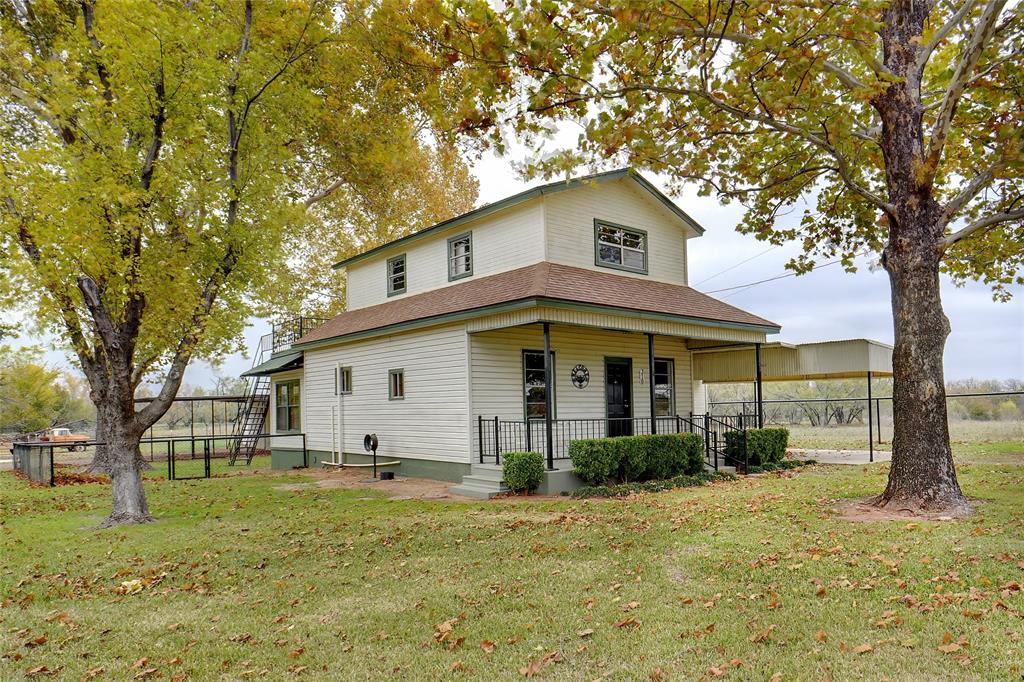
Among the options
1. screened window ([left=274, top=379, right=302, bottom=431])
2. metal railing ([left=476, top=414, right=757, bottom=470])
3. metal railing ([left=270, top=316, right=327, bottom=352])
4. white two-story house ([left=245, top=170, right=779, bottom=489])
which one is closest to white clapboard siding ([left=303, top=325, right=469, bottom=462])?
white two-story house ([left=245, top=170, right=779, bottom=489])

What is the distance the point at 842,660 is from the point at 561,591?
7.94 feet

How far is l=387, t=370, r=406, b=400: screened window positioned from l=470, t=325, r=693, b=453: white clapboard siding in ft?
8.84

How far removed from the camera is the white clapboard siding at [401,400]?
1416 centimetres

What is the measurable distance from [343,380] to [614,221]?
846 centimetres

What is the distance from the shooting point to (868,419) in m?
21.4

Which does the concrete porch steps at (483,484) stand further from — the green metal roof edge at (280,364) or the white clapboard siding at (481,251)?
the green metal roof edge at (280,364)

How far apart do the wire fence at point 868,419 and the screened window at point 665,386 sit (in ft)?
6.15

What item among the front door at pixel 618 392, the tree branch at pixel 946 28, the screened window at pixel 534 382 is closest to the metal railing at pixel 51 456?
the screened window at pixel 534 382

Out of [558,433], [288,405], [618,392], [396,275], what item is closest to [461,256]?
[396,275]

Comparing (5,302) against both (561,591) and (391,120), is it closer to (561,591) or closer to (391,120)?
(561,591)

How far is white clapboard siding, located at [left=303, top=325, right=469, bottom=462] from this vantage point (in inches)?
558

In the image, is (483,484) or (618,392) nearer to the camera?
(483,484)

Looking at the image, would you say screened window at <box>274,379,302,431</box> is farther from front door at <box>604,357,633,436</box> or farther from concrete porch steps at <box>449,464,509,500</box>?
front door at <box>604,357,633,436</box>

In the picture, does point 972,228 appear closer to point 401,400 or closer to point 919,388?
point 919,388
